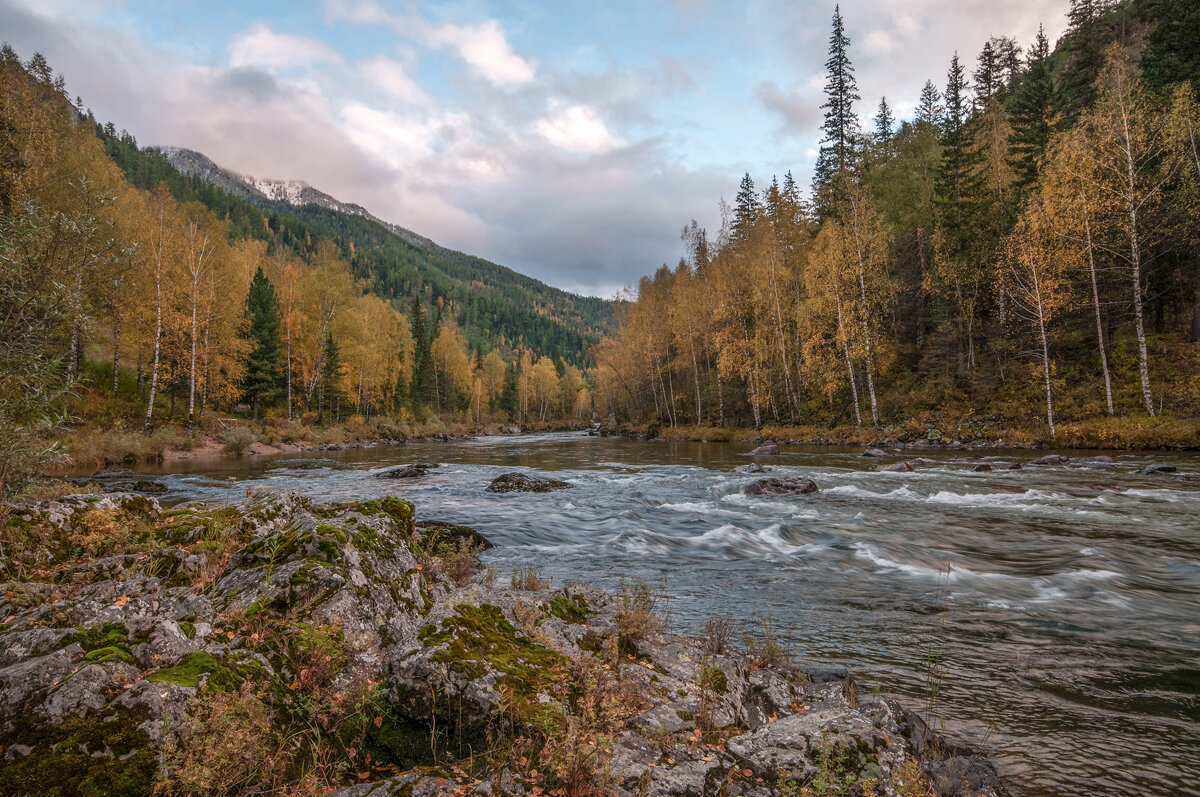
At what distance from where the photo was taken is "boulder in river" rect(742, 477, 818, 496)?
1477 cm

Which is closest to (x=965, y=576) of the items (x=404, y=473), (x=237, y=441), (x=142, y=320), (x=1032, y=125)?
(x=404, y=473)

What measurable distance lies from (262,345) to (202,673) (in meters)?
45.8

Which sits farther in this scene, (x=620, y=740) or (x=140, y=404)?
(x=140, y=404)

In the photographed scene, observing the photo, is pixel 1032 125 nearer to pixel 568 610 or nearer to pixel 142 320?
pixel 568 610

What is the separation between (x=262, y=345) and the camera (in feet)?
135

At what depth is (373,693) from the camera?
3.38 metres

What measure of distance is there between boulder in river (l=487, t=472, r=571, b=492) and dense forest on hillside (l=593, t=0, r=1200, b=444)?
19.5 m

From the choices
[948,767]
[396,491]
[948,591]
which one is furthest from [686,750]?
[396,491]

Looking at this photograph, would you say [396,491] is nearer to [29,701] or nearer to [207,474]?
[207,474]

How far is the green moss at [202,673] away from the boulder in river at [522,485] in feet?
43.9

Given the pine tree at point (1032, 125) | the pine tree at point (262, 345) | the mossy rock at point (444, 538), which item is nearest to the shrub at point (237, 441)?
the pine tree at point (262, 345)

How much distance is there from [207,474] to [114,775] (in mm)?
21457

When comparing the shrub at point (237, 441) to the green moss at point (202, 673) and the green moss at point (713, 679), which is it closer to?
the green moss at point (202, 673)

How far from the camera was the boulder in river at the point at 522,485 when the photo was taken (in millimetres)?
16703
